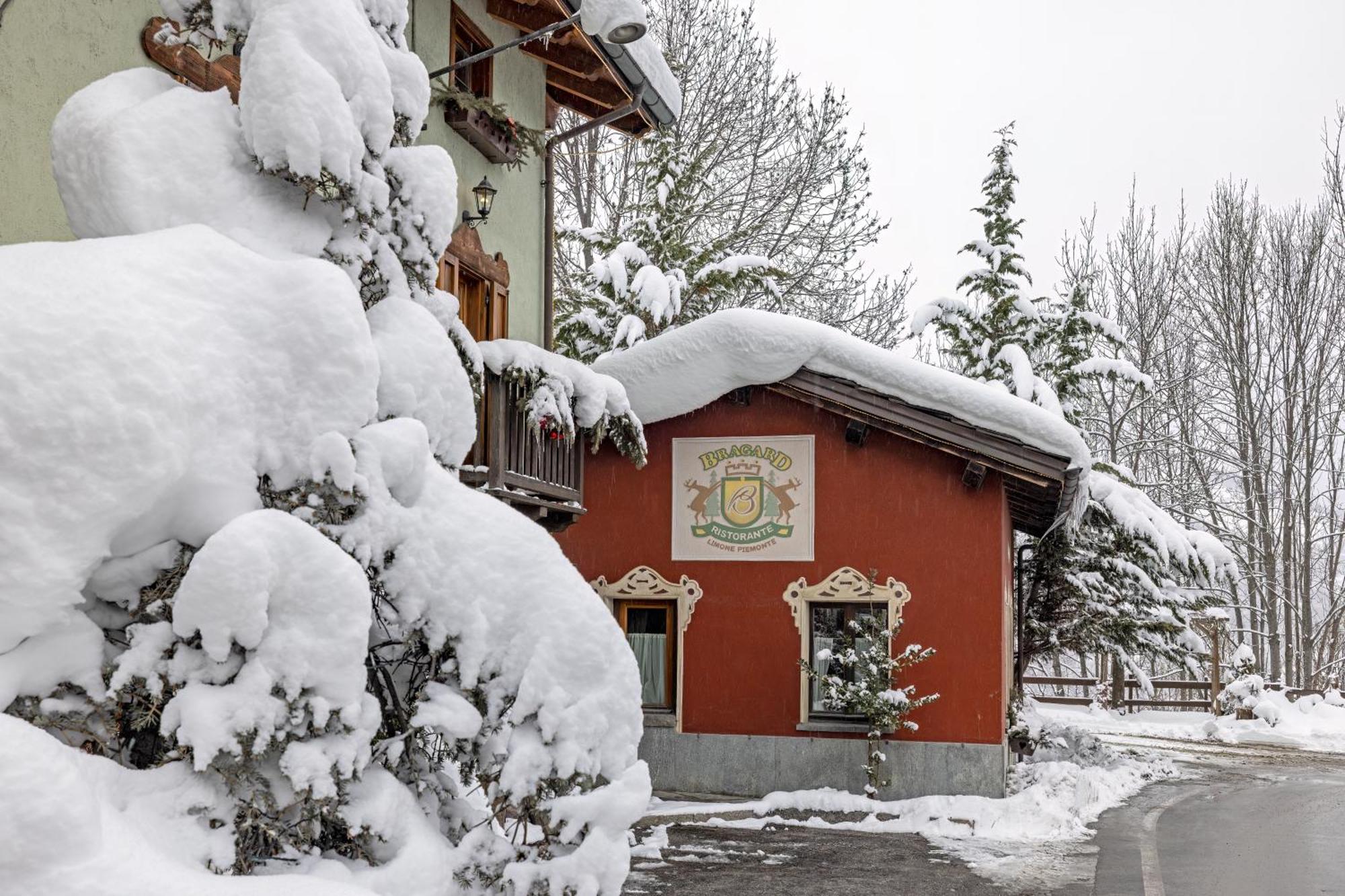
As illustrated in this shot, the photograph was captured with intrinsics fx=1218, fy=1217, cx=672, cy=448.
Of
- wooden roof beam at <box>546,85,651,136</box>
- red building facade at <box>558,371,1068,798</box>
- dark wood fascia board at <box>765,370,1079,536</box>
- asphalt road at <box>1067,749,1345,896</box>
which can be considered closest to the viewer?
asphalt road at <box>1067,749,1345,896</box>

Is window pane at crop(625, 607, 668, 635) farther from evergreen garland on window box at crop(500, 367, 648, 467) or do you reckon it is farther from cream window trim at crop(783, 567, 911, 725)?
evergreen garland on window box at crop(500, 367, 648, 467)

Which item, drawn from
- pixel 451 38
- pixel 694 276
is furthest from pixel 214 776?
pixel 694 276

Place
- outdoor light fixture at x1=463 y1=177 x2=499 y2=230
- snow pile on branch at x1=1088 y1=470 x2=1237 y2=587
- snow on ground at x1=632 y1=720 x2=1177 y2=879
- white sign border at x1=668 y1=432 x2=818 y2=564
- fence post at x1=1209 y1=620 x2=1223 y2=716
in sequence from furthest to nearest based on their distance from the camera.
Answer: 1. fence post at x1=1209 y1=620 x2=1223 y2=716
2. snow pile on branch at x1=1088 y1=470 x2=1237 y2=587
3. white sign border at x1=668 y1=432 x2=818 y2=564
4. outdoor light fixture at x1=463 y1=177 x2=499 y2=230
5. snow on ground at x1=632 y1=720 x2=1177 y2=879

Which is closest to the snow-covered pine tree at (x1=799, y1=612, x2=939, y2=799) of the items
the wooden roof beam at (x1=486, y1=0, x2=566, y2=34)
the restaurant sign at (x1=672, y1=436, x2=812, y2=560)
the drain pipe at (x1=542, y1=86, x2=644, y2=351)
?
the restaurant sign at (x1=672, y1=436, x2=812, y2=560)

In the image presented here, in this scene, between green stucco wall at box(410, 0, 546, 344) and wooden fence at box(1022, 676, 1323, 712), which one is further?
wooden fence at box(1022, 676, 1323, 712)

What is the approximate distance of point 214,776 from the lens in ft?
11.8

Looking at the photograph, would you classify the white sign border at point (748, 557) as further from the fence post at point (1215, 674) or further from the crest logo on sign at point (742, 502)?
the fence post at point (1215, 674)

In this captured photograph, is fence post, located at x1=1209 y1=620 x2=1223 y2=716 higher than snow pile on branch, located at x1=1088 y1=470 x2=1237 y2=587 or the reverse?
the reverse

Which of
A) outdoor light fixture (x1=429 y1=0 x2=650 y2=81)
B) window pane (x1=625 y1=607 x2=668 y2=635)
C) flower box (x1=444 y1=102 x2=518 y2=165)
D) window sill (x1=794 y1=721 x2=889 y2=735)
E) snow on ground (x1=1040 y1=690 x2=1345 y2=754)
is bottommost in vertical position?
snow on ground (x1=1040 y1=690 x2=1345 y2=754)

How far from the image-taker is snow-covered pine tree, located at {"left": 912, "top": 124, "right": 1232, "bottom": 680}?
1639cm

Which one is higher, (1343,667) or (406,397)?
(406,397)

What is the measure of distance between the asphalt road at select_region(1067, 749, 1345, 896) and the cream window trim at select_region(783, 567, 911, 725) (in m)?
2.93

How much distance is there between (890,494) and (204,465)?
388 inches

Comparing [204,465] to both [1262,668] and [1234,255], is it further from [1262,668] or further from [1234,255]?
[1262,668]
